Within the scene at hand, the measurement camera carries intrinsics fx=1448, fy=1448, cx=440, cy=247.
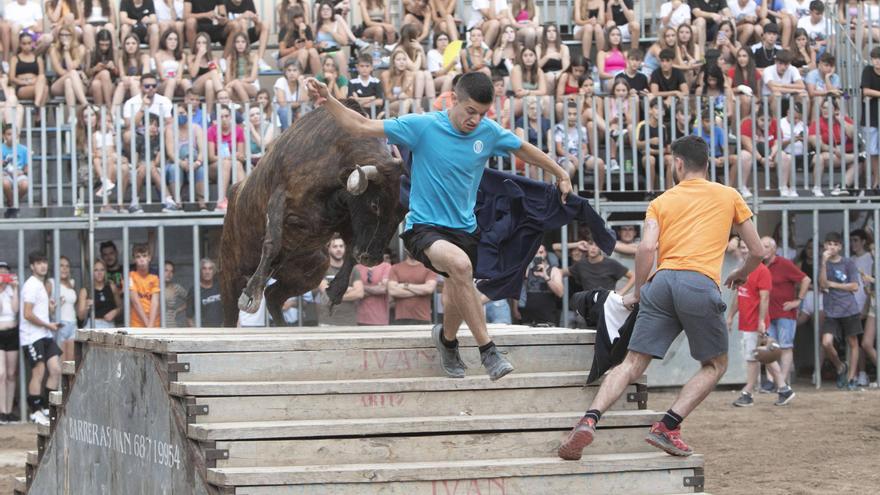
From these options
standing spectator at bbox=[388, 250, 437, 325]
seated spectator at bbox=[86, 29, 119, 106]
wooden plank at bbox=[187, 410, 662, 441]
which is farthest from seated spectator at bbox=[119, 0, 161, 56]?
wooden plank at bbox=[187, 410, 662, 441]

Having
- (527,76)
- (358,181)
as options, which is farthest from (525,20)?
(358,181)

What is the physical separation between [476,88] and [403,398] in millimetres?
1731

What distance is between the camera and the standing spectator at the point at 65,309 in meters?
15.1

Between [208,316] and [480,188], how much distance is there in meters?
7.50

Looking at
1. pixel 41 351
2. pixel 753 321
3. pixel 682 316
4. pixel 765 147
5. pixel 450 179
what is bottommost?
pixel 41 351

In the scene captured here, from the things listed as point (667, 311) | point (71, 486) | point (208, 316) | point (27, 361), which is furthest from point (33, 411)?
point (667, 311)

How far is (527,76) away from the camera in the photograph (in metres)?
17.5

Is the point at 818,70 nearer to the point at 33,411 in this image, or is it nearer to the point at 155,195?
the point at 155,195

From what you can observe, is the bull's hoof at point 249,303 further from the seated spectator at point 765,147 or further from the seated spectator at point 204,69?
the seated spectator at point 765,147

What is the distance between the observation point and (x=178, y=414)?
25.2 feet

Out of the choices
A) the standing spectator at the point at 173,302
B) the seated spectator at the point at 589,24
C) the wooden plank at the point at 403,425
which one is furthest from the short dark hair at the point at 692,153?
the seated spectator at the point at 589,24

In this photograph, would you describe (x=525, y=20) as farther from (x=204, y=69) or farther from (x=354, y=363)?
(x=354, y=363)

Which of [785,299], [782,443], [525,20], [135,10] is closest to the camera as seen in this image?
[782,443]

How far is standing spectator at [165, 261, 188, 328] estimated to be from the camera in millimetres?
15477
